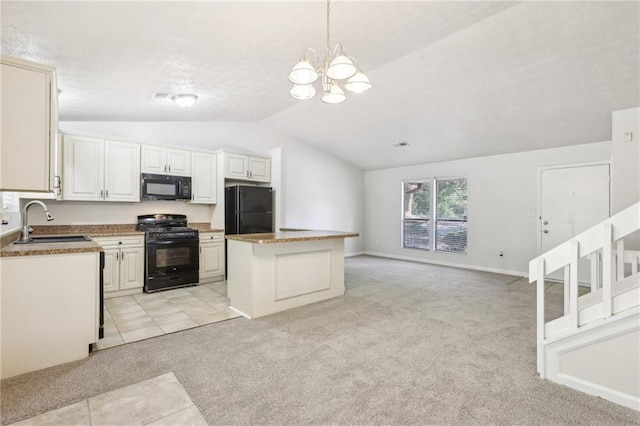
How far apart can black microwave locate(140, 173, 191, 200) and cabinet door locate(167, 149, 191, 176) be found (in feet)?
0.30

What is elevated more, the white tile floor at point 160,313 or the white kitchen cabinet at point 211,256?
the white kitchen cabinet at point 211,256

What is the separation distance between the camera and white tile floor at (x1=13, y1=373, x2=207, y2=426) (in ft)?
5.58

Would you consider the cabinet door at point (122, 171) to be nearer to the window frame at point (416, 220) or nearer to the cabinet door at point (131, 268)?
the cabinet door at point (131, 268)

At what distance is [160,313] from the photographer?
3.51m

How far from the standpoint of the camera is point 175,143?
523cm

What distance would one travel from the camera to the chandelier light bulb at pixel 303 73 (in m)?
2.13

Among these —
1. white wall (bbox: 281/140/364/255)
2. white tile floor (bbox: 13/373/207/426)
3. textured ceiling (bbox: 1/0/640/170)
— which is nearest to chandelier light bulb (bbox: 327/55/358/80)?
textured ceiling (bbox: 1/0/640/170)

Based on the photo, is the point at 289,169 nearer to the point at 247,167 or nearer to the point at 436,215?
the point at 247,167

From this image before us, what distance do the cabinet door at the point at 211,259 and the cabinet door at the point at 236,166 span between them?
4.07ft

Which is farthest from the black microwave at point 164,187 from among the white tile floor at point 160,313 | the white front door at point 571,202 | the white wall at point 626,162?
the white front door at point 571,202

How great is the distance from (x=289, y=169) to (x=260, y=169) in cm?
110

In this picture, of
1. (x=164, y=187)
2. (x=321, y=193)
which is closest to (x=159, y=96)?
(x=164, y=187)

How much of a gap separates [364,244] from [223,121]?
4767 millimetres

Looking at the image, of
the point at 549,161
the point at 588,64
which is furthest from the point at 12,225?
the point at 549,161
